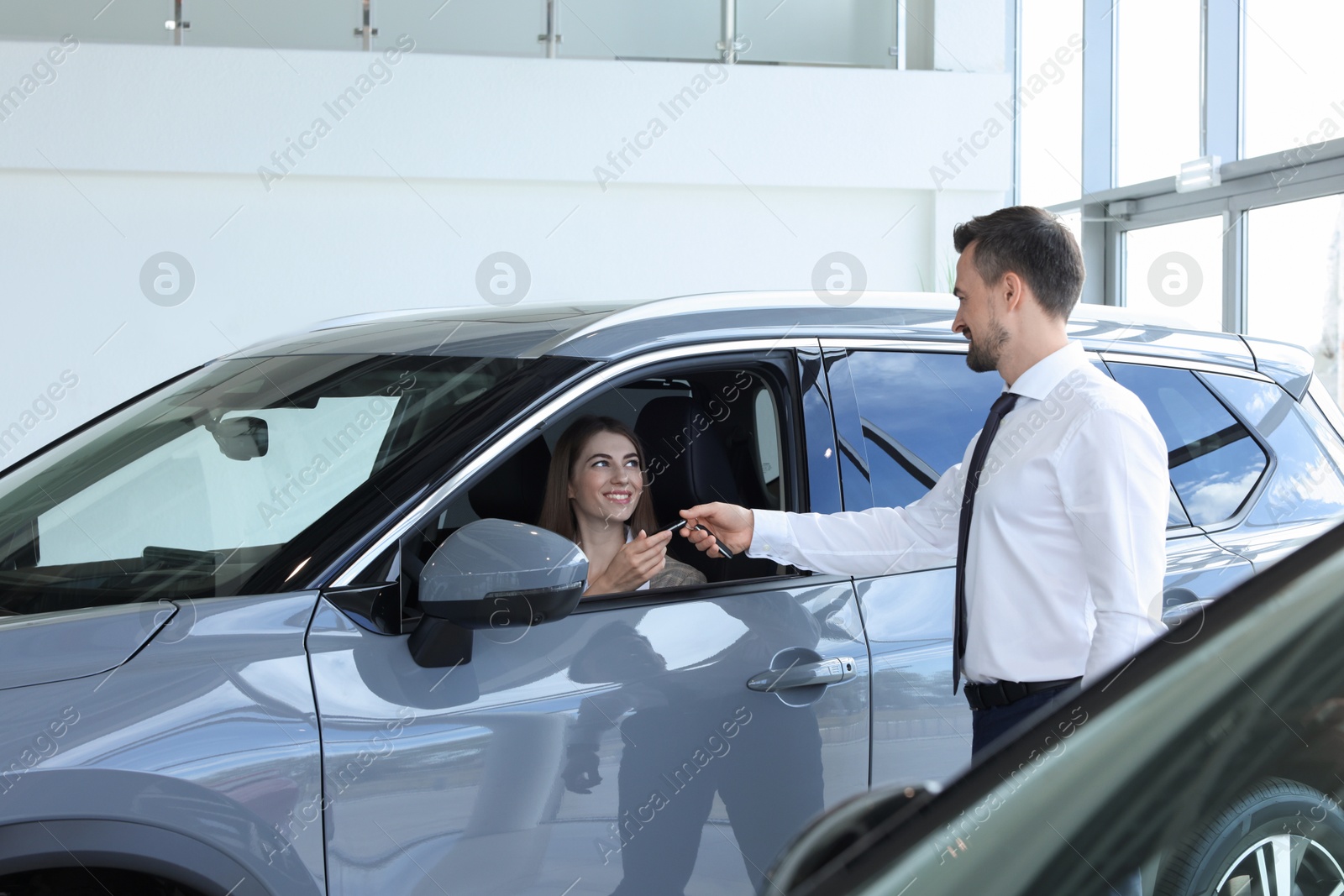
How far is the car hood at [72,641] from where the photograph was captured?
151 cm

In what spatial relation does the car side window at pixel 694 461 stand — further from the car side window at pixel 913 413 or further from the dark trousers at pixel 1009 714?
the dark trousers at pixel 1009 714

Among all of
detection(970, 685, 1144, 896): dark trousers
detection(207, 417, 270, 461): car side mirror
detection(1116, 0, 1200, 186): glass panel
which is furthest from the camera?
detection(1116, 0, 1200, 186): glass panel

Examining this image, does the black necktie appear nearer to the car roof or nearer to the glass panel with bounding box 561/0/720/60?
the car roof

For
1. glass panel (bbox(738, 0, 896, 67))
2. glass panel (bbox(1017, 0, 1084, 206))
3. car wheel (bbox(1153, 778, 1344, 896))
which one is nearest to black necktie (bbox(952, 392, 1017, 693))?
car wheel (bbox(1153, 778, 1344, 896))

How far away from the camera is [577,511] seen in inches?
104

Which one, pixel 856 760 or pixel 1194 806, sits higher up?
pixel 1194 806

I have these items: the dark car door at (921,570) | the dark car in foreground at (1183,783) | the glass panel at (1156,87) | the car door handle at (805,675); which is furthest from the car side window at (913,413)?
the glass panel at (1156,87)

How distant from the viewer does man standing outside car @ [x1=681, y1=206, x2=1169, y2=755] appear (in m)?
1.80

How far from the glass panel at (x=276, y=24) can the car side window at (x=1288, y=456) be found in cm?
592

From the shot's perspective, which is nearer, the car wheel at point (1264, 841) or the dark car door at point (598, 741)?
the car wheel at point (1264, 841)

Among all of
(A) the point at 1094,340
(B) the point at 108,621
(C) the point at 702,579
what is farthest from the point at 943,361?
(B) the point at 108,621

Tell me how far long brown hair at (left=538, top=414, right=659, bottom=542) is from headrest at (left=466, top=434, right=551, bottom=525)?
4cm

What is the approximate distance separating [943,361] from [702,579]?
0.69 metres

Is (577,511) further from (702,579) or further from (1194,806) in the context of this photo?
(1194,806)
